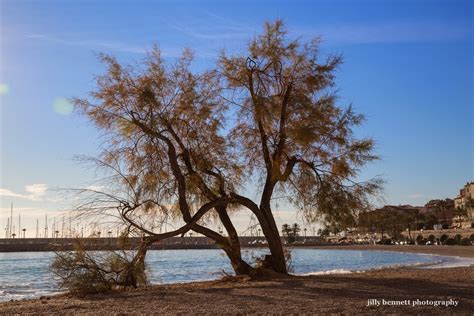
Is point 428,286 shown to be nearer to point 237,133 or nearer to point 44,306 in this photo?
point 237,133

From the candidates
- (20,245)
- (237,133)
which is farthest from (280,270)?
(20,245)

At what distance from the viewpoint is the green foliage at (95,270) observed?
14.7 m

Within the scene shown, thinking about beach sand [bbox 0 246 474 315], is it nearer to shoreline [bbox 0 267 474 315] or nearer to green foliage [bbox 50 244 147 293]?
shoreline [bbox 0 267 474 315]

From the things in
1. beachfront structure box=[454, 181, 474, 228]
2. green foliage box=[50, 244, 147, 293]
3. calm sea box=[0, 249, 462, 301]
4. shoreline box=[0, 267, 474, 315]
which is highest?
beachfront structure box=[454, 181, 474, 228]

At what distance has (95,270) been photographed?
1495cm

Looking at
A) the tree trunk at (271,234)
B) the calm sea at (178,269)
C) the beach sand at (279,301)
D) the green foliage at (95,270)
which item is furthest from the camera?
the calm sea at (178,269)

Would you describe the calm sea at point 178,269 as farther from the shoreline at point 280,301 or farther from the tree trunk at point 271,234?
the shoreline at point 280,301

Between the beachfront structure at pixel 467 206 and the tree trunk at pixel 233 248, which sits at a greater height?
the beachfront structure at pixel 467 206

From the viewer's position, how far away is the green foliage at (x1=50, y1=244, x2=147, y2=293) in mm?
14672

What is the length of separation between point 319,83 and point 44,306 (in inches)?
465

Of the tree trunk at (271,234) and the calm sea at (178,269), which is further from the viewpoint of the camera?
the calm sea at (178,269)

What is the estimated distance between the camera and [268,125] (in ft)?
60.0

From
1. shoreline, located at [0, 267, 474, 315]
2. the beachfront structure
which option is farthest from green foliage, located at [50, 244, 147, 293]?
the beachfront structure

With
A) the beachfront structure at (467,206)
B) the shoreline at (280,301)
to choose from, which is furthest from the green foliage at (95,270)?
the beachfront structure at (467,206)
